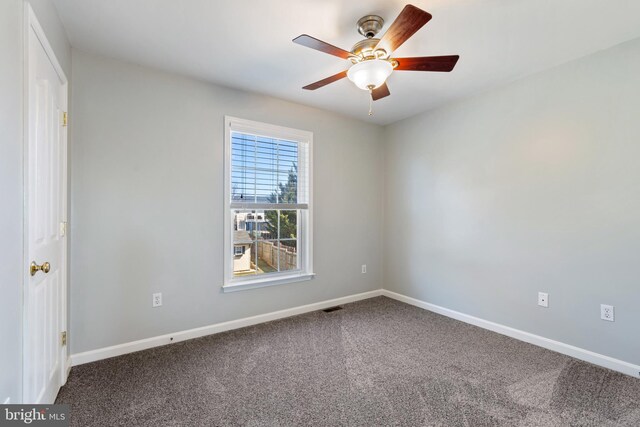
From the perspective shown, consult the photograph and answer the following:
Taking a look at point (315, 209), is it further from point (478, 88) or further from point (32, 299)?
point (32, 299)

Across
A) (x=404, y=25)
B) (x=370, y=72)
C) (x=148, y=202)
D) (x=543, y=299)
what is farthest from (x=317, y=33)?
(x=543, y=299)

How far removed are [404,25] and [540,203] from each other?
2.09 metres

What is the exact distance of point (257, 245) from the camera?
324cm

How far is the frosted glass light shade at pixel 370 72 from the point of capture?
1813 mm

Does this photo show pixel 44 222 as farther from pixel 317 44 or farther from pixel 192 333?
pixel 317 44

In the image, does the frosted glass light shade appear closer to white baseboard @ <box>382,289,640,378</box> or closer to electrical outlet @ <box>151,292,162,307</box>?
electrical outlet @ <box>151,292,162,307</box>

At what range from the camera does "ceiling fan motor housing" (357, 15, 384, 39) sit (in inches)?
75.2

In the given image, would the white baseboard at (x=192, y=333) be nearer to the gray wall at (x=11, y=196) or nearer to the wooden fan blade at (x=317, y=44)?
the gray wall at (x=11, y=196)

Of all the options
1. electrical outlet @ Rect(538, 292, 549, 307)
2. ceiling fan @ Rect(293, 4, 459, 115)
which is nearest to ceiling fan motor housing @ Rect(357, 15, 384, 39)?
ceiling fan @ Rect(293, 4, 459, 115)

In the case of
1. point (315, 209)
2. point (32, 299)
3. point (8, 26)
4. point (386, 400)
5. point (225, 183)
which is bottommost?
point (386, 400)

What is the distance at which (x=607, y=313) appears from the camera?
90.4 inches

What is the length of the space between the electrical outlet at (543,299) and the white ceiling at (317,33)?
1979mm

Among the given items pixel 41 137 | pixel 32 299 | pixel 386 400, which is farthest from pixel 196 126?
pixel 386 400

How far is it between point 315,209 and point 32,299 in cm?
257
